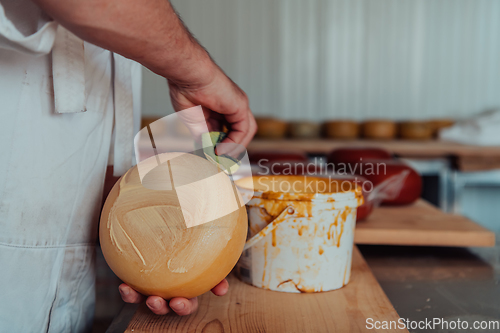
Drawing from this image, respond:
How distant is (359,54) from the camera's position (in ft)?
11.5

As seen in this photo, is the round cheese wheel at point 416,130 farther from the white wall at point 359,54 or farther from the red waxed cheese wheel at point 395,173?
the red waxed cheese wheel at point 395,173

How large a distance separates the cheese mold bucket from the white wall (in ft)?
9.40

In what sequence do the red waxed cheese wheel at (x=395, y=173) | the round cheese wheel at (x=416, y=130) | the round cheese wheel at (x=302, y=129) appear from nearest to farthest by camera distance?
the red waxed cheese wheel at (x=395, y=173) < the round cheese wheel at (x=416, y=130) < the round cheese wheel at (x=302, y=129)

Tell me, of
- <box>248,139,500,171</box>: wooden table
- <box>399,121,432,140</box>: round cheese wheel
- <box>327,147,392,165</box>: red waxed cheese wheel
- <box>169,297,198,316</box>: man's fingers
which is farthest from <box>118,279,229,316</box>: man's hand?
<box>399,121,432,140</box>: round cheese wheel

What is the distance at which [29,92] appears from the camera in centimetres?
65

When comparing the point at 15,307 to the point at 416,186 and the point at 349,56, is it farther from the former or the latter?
the point at 349,56

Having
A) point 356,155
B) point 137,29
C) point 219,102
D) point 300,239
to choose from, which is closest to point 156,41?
point 137,29

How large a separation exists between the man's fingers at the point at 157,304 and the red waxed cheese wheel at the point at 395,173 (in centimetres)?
97

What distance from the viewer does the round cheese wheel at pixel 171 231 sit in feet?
1.88

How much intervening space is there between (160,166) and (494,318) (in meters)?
0.71

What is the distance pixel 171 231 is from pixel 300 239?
0.30 metres

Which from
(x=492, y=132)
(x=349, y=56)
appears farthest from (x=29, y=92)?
(x=349, y=56)

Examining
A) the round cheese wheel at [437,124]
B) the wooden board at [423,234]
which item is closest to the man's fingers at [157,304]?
the wooden board at [423,234]

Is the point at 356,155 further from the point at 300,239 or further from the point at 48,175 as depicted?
the point at 48,175
